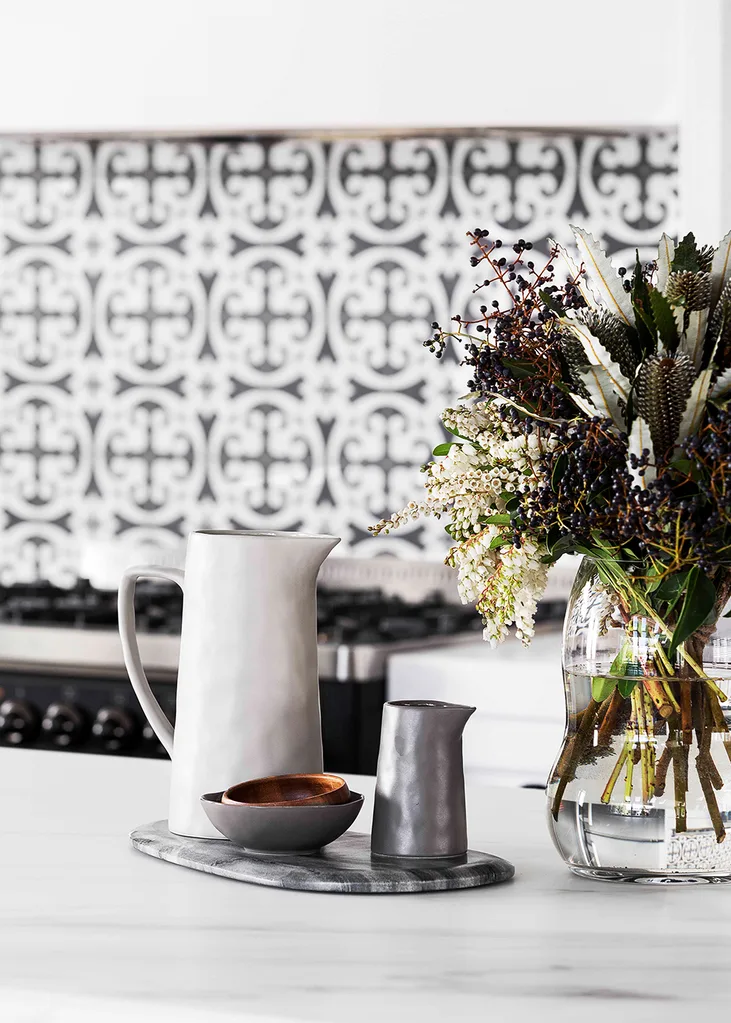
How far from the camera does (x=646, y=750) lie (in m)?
0.84

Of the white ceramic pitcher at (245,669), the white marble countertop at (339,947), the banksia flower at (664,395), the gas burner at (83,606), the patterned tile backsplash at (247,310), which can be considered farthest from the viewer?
the patterned tile backsplash at (247,310)

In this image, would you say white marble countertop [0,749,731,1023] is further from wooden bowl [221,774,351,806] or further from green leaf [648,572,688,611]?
green leaf [648,572,688,611]

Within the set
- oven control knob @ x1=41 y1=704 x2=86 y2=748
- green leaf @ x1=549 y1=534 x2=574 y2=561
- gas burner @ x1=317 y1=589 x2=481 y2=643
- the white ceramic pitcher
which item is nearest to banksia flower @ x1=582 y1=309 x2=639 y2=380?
green leaf @ x1=549 y1=534 x2=574 y2=561

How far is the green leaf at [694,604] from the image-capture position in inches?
32.2

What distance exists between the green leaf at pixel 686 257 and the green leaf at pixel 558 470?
0.13 meters

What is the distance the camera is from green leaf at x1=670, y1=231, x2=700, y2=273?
0.84 meters

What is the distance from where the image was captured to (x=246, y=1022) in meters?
0.63

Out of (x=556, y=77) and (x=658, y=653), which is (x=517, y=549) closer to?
(x=658, y=653)

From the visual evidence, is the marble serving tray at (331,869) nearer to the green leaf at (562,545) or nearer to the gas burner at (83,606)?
the green leaf at (562,545)

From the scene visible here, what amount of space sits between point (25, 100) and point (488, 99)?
2.89 feet

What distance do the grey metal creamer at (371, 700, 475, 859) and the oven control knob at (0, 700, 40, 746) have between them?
1603 millimetres

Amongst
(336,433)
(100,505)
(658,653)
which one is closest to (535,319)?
(658,653)

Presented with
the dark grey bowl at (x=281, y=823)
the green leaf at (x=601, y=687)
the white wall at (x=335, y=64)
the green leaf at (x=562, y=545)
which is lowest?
the dark grey bowl at (x=281, y=823)

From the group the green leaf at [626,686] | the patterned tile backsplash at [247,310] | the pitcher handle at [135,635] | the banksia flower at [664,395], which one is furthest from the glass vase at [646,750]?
the patterned tile backsplash at [247,310]
